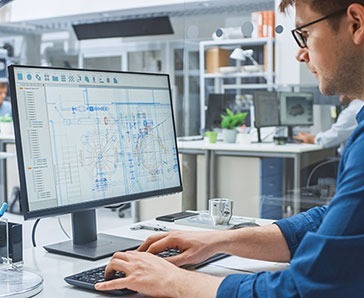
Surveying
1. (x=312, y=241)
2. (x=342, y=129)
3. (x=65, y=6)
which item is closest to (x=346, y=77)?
(x=312, y=241)

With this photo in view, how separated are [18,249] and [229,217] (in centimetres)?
64

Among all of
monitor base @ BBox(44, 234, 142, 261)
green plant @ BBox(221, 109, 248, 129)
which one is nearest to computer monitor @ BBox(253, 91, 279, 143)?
green plant @ BBox(221, 109, 248, 129)

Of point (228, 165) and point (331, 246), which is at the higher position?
point (331, 246)

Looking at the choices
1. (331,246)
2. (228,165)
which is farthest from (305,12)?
(228,165)

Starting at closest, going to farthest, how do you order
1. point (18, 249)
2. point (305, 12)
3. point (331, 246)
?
1. point (331, 246)
2. point (305, 12)
3. point (18, 249)

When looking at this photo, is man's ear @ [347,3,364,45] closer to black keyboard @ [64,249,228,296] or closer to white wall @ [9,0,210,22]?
black keyboard @ [64,249,228,296]

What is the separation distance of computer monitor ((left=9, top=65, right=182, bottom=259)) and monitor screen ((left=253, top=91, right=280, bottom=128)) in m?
2.98

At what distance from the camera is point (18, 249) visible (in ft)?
4.00

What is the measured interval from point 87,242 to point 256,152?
2.87 m

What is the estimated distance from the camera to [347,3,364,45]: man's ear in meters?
0.92

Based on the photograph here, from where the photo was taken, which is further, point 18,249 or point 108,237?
point 108,237

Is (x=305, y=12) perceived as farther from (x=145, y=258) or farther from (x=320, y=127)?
(x=320, y=127)

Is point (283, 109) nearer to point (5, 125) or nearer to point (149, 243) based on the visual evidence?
point (5, 125)

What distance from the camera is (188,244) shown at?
4.05 feet
